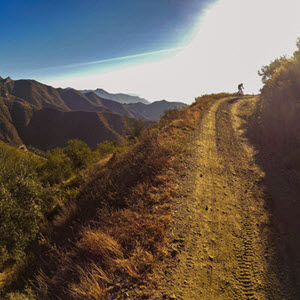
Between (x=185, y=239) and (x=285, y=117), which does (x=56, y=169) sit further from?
(x=285, y=117)

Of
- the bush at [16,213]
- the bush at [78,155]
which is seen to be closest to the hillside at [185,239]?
the bush at [16,213]

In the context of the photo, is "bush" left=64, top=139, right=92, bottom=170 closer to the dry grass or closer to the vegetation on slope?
the dry grass

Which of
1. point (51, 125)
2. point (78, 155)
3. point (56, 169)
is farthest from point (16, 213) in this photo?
point (51, 125)

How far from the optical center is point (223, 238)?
3.76 metres

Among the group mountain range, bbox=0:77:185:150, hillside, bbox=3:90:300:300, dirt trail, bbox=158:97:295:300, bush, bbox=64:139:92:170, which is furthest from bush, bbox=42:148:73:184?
mountain range, bbox=0:77:185:150

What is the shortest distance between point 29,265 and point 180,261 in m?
6.45

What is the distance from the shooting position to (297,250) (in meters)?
3.26

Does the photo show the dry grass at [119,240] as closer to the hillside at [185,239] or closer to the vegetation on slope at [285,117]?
the hillside at [185,239]

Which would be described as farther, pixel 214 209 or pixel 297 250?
pixel 214 209

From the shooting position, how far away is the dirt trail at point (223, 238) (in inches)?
112

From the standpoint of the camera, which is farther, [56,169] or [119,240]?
[56,169]

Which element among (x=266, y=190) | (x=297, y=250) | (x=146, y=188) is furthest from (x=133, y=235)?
(x=266, y=190)

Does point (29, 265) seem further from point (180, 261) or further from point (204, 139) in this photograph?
point (204, 139)

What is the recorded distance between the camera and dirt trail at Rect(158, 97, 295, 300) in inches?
112
